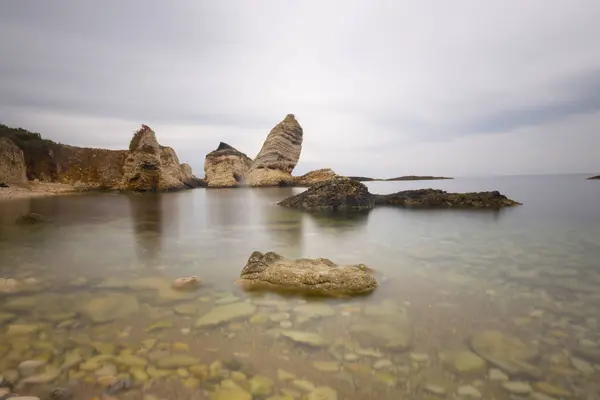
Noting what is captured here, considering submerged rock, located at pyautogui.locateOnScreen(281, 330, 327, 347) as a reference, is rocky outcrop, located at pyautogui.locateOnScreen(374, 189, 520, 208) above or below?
above

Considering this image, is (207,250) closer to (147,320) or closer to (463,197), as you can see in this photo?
(147,320)

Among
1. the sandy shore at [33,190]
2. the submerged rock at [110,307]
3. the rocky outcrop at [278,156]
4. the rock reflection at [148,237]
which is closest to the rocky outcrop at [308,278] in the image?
the submerged rock at [110,307]

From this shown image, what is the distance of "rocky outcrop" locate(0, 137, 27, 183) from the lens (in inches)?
1038

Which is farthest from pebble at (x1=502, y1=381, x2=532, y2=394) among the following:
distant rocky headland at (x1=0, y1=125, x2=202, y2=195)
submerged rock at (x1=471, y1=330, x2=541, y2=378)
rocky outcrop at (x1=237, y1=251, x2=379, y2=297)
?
distant rocky headland at (x1=0, y1=125, x2=202, y2=195)

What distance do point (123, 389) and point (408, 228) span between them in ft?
32.0

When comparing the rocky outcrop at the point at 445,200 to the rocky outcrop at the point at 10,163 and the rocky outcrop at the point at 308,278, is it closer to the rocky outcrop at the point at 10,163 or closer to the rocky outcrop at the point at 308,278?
the rocky outcrop at the point at 308,278

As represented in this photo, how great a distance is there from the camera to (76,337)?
10.4ft

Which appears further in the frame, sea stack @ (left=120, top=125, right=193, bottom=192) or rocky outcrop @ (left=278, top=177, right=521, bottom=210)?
sea stack @ (left=120, top=125, right=193, bottom=192)

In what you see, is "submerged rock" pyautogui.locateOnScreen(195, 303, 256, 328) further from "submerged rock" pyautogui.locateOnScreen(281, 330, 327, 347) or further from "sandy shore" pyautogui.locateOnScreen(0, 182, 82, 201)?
"sandy shore" pyautogui.locateOnScreen(0, 182, 82, 201)

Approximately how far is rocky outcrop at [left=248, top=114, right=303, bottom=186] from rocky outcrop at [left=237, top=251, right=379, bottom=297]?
42.9 meters

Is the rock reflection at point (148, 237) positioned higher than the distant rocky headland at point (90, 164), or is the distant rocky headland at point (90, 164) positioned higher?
the distant rocky headland at point (90, 164)

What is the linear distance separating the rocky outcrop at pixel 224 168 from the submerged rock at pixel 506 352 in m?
48.2

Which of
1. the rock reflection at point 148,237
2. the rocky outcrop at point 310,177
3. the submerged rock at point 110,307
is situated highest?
the rocky outcrop at point 310,177

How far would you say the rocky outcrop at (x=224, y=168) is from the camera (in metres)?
49.8
